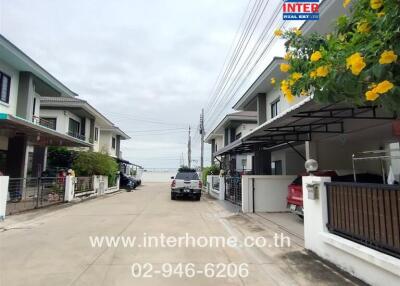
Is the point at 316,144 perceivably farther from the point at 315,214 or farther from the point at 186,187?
the point at 186,187

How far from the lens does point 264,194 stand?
45.8 ft

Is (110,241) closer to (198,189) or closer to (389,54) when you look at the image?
(389,54)

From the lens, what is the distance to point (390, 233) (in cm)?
505

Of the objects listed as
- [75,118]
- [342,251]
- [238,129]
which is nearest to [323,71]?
[342,251]

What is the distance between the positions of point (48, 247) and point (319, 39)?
7.05m

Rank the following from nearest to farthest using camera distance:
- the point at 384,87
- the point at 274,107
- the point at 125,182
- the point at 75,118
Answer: the point at 384,87
the point at 274,107
the point at 75,118
the point at 125,182

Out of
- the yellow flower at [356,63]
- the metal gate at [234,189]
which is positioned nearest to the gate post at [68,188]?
the metal gate at [234,189]

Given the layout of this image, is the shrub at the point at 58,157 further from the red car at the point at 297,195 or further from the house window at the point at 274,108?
the red car at the point at 297,195

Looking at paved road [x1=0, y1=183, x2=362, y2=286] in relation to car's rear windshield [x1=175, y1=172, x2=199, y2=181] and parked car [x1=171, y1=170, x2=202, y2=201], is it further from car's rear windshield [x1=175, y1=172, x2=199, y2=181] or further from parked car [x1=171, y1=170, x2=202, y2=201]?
car's rear windshield [x1=175, y1=172, x2=199, y2=181]

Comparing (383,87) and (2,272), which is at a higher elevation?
(383,87)

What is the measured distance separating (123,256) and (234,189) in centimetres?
1238

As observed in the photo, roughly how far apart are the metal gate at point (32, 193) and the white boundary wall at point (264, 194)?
905 centimetres

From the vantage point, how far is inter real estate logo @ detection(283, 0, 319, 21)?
27.5 feet

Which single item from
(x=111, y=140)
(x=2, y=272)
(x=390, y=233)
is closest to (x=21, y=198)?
(x=2, y=272)
